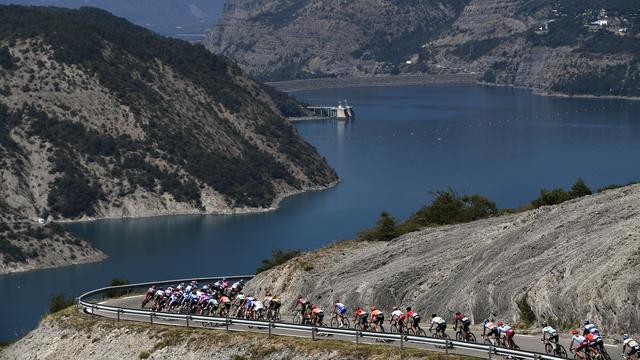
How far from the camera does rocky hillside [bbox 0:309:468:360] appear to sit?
4222cm

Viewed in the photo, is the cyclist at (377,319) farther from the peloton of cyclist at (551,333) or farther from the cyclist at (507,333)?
the peloton of cyclist at (551,333)

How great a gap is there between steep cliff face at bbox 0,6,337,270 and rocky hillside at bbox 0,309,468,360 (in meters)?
88.9

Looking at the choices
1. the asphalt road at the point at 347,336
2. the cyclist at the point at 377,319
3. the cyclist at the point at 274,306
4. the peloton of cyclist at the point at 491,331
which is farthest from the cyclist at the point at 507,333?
the cyclist at the point at 274,306

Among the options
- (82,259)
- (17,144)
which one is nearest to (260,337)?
(82,259)

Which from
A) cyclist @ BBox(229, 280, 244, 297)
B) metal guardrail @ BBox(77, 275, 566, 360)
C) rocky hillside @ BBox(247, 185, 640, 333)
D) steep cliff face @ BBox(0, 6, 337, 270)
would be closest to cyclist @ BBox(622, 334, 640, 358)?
metal guardrail @ BBox(77, 275, 566, 360)

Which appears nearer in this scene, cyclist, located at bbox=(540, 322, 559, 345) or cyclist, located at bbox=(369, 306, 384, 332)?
cyclist, located at bbox=(540, 322, 559, 345)

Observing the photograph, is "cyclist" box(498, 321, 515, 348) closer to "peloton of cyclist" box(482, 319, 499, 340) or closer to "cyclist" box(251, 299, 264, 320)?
"peloton of cyclist" box(482, 319, 499, 340)

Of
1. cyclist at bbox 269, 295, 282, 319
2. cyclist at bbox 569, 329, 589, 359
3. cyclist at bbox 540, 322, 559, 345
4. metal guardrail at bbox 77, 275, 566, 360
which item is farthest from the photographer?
cyclist at bbox 269, 295, 282, 319

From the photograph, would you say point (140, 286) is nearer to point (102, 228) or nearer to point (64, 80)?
point (102, 228)

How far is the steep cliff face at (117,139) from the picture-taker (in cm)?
15738

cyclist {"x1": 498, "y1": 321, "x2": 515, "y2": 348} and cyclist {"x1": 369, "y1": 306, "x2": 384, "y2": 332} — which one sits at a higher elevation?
cyclist {"x1": 498, "y1": 321, "x2": 515, "y2": 348}

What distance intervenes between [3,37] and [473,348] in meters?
148

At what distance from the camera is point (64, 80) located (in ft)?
580

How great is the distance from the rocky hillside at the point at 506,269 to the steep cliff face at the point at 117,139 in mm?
88687
